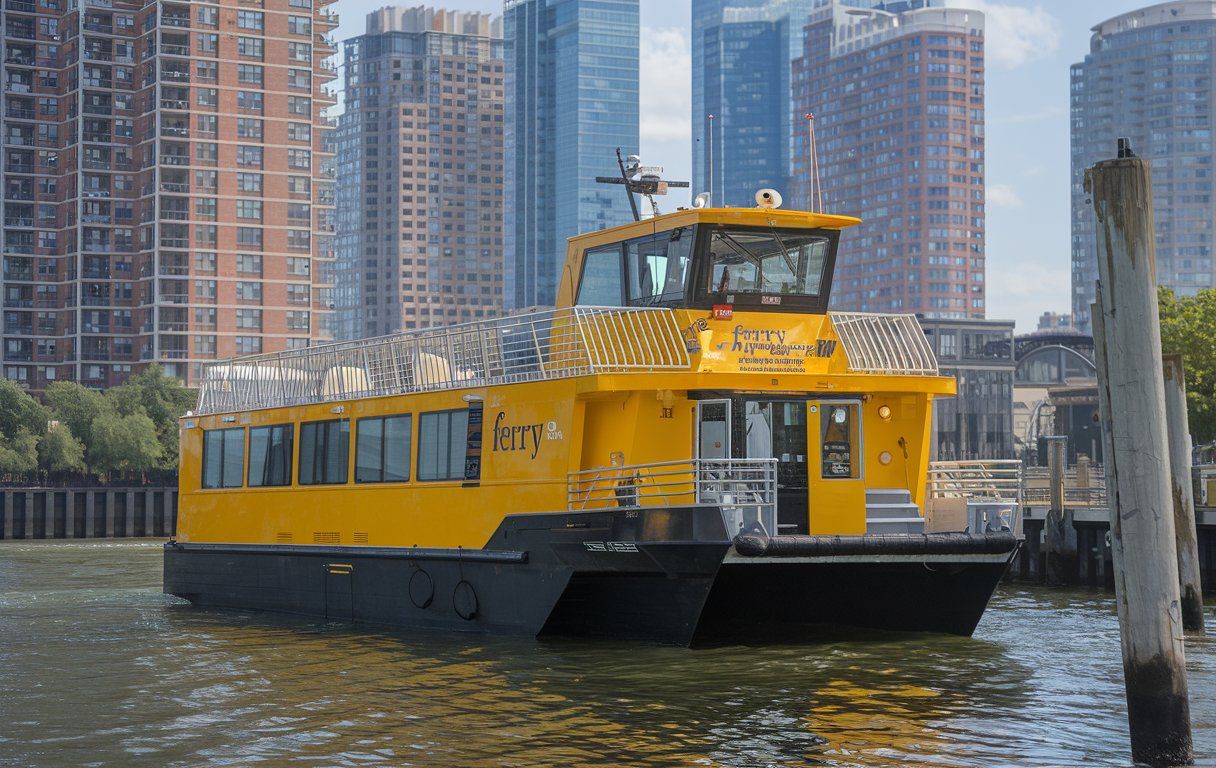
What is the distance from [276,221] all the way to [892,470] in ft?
328

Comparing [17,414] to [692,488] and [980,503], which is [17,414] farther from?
[980,503]

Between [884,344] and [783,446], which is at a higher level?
[884,344]

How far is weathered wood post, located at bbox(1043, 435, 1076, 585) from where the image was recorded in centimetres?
3167

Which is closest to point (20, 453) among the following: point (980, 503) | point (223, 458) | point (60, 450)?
point (60, 450)

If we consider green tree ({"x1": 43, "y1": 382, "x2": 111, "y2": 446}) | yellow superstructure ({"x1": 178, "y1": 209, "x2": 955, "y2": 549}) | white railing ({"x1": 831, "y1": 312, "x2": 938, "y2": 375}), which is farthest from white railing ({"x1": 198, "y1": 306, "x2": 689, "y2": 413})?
green tree ({"x1": 43, "y1": 382, "x2": 111, "y2": 446})

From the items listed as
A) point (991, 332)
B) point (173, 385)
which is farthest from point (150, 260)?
point (991, 332)

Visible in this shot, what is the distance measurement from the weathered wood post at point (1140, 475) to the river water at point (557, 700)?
870 millimetres

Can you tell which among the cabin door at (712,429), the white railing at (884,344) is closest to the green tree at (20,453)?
the white railing at (884,344)

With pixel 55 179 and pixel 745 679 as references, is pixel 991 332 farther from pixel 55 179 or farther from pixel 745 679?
pixel 745 679

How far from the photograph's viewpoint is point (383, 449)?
22594 millimetres

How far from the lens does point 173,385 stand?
93.2 m

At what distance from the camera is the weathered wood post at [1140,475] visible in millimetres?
11711

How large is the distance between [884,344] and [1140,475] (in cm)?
890

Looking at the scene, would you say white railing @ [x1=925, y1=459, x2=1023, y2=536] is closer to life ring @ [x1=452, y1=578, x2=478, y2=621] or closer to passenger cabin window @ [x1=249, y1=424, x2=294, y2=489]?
life ring @ [x1=452, y1=578, x2=478, y2=621]
